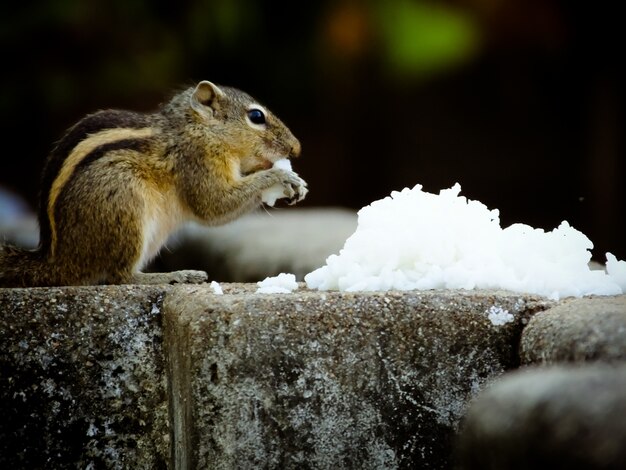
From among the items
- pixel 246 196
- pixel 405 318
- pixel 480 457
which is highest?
pixel 246 196

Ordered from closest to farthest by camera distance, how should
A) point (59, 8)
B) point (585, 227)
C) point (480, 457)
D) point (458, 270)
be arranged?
point (480, 457)
point (458, 270)
point (585, 227)
point (59, 8)

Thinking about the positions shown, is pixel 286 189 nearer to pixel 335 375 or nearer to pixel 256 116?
pixel 256 116

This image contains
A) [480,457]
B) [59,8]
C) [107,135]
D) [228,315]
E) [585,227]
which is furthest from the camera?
[59,8]

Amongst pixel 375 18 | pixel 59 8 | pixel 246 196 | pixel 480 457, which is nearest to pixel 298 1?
pixel 375 18

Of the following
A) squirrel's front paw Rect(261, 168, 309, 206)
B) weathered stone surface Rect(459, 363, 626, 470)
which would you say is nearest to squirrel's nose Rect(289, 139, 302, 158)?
squirrel's front paw Rect(261, 168, 309, 206)

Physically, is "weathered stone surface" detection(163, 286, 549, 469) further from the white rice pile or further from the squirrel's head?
the squirrel's head

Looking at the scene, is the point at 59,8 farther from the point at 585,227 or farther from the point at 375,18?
the point at 585,227

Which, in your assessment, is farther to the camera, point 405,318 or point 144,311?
point 144,311
